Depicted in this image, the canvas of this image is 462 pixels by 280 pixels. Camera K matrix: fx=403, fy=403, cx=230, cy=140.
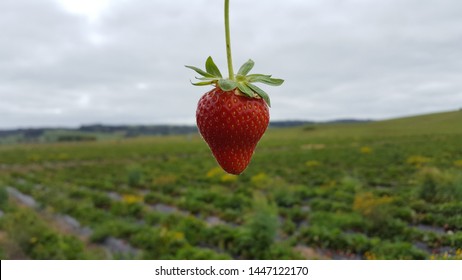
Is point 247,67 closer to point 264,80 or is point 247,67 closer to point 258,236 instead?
point 264,80

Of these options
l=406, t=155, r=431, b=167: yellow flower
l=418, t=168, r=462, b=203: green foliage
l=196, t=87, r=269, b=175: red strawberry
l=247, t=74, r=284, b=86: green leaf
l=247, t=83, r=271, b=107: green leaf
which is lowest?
l=406, t=155, r=431, b=167: yellow flower

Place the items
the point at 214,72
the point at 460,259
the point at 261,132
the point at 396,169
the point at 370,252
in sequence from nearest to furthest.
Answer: the point at 214,72 → the point at 261,132 → the point at 460,259 → the point at 370,252 → the point at 396,169

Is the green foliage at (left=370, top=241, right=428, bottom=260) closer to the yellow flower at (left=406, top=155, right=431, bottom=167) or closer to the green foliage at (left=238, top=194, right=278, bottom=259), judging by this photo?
the green foliage at (left=238, top=194, right=278, bottom=259)

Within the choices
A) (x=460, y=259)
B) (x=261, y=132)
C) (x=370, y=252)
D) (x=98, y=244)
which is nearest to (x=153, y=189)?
(x=98, y=244)

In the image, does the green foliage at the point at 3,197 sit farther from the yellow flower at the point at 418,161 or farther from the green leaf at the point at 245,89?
the green leaf at the point at 245,89

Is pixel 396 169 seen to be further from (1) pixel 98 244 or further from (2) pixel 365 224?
(1) pixel 98 244

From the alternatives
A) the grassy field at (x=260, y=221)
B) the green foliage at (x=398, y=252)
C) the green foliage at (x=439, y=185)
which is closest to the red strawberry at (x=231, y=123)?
the grassy field at (x=260, y=221)

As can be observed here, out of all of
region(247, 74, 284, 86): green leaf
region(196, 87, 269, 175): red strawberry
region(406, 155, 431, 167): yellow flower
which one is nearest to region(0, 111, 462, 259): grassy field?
region(406, 155, 431, 167): yellow flower
